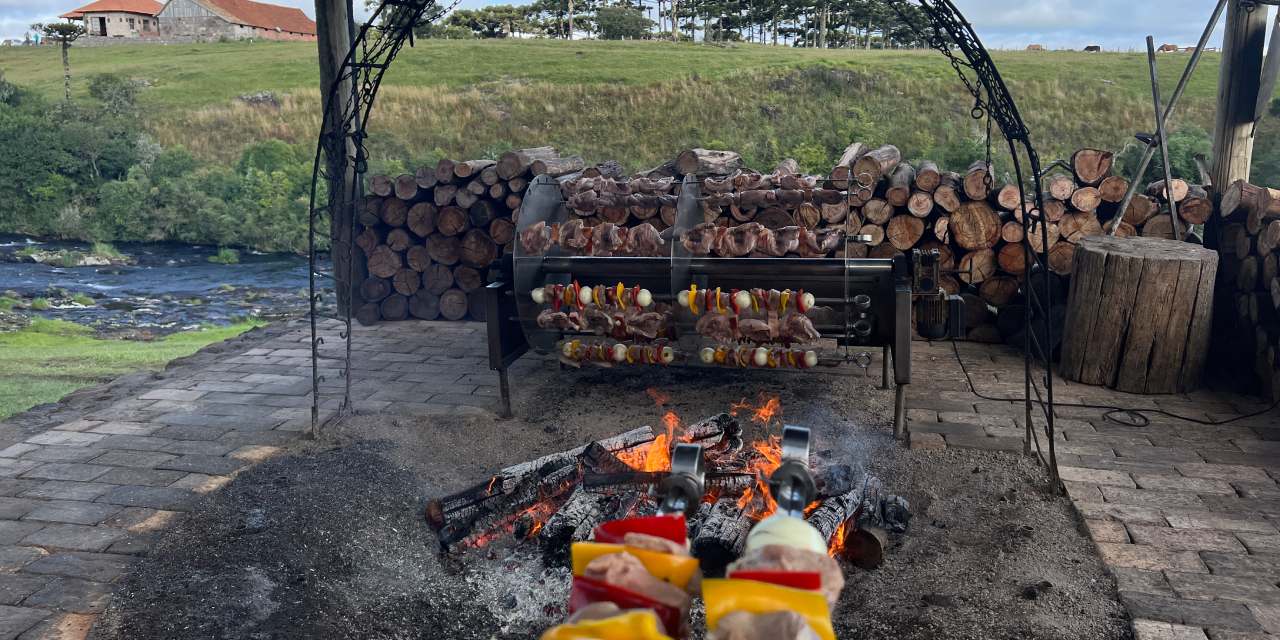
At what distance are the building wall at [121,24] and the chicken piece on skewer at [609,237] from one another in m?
66.7

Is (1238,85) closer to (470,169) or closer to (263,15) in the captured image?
(470,169)

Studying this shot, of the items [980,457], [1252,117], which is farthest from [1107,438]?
[1252,117]

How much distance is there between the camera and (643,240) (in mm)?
6504

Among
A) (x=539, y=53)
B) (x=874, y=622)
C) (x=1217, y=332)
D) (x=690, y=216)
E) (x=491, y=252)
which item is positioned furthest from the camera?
(x=539, y=53)

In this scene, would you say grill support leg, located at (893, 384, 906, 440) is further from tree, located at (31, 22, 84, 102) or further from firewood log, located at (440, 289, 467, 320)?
tree, located at (31, 22, 84, 102)

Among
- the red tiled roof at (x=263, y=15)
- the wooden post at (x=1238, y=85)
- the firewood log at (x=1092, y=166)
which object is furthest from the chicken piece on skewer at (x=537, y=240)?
the red tiled roof at (x=263, y=15)

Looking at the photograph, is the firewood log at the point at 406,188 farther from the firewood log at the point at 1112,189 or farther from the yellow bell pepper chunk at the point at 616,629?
the yellow bell pepper chunk at the point at 616,629

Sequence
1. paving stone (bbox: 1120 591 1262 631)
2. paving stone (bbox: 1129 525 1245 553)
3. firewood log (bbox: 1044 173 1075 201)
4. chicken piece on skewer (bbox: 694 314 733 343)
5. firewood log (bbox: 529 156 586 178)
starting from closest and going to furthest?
paving stone (bbox: 1120 591 1262 631) → paving stone (bbox: 1129 525 1245 553) → chicken piece on skewer (bbox: 694 314 733 343) → firewood log (bbox: 1044 173 1075 201) → firewood log (bbox: 529 156 586 178)

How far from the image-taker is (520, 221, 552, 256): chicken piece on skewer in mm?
6492

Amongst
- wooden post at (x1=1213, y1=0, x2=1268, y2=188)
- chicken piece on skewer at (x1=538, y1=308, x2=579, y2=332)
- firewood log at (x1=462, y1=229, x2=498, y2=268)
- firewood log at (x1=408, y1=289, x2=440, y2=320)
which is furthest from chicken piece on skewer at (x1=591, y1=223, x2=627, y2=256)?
wooden post at (x1=1213, y1=0, x2=1268, y2=188)

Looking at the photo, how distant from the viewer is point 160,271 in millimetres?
17719

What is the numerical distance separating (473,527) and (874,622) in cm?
212

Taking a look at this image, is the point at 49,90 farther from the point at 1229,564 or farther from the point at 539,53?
the point at 1229,564

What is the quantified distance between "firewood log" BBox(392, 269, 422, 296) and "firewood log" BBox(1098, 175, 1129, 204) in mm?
7639
